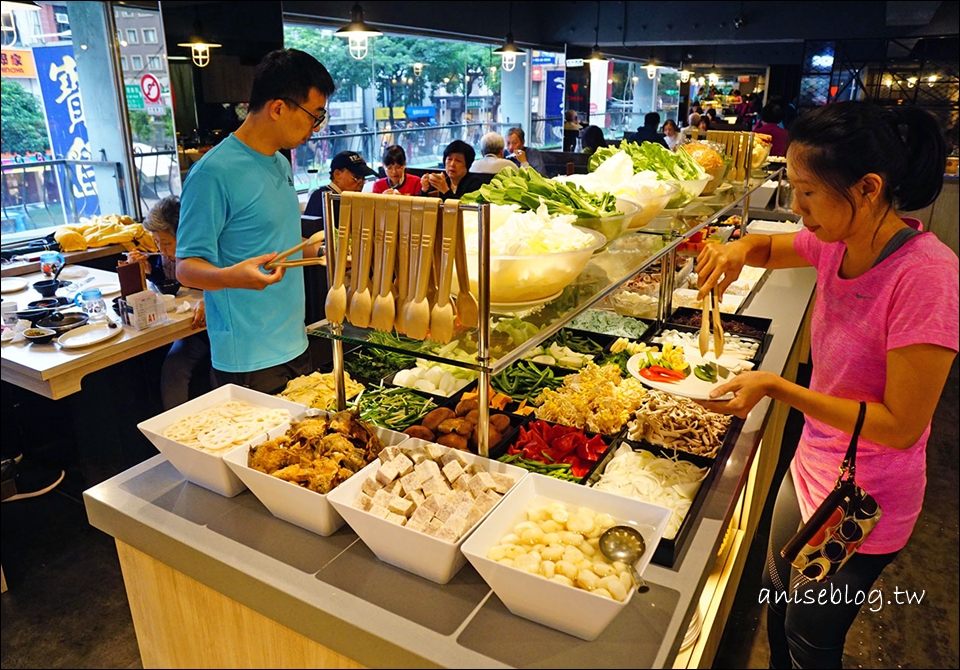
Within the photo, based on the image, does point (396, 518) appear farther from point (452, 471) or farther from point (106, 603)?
point (106, 603)

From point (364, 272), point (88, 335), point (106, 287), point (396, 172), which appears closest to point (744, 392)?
point (364, 272)

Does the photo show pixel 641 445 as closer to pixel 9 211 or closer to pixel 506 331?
pixel 506 331

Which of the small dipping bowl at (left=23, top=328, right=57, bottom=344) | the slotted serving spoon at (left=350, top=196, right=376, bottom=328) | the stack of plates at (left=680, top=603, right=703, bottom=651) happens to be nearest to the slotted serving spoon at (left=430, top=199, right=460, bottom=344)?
the slotted serving spoon at (left=350, top=196, right=376, bottom=328)

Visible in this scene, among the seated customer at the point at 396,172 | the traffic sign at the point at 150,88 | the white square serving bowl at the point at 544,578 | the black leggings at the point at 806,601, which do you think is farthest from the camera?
the traffic sign at the point at 150,88

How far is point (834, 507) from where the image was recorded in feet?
5.63

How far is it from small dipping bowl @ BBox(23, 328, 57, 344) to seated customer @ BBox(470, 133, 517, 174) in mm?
4122

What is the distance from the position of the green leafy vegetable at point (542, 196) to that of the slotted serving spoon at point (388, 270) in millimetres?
429

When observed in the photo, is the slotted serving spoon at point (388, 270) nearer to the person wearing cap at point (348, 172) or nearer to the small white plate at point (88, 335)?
the small white plate at point (88, 335)

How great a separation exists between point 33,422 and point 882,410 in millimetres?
4180

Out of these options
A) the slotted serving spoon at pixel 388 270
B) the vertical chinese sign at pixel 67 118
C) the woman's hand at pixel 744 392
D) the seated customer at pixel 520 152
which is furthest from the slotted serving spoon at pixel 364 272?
the seated customer at pixel 520 152

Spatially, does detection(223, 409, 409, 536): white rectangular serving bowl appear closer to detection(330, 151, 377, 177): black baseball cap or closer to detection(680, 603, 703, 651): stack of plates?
detection(680, 603, 703, 651): stack of plates

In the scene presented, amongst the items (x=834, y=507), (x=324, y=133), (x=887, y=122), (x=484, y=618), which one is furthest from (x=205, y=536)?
(x=324, y=133)

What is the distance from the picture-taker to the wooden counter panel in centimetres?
150

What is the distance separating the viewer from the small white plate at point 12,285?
4.21m
